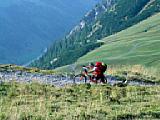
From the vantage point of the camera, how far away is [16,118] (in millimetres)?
17766

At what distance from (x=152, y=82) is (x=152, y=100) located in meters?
11.6

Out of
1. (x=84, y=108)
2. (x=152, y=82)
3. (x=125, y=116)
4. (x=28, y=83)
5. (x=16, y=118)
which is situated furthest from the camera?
(x=152, y=82)

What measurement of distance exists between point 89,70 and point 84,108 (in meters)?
12.2

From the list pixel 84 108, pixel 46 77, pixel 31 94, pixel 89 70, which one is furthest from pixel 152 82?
pixel 84 108

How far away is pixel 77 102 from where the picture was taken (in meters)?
22.5

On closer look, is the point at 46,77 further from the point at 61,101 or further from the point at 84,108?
the point at 84,108

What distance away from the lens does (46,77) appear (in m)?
32.3

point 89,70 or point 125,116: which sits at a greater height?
point 89,70

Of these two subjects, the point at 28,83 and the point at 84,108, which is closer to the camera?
the point at 84,108

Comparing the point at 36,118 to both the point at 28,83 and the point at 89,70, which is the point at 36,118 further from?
the point at 89,70

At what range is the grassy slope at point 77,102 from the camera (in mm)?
18875

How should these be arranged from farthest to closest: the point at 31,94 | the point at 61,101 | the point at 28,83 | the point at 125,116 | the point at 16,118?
the point at 28,83 → the point at 31,94 → the point at 61,101 → the point at 125,116 → the point at 16,118

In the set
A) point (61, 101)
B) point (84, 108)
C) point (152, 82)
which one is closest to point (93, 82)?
point (152, 82)

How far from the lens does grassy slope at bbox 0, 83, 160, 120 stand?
61.9ft
